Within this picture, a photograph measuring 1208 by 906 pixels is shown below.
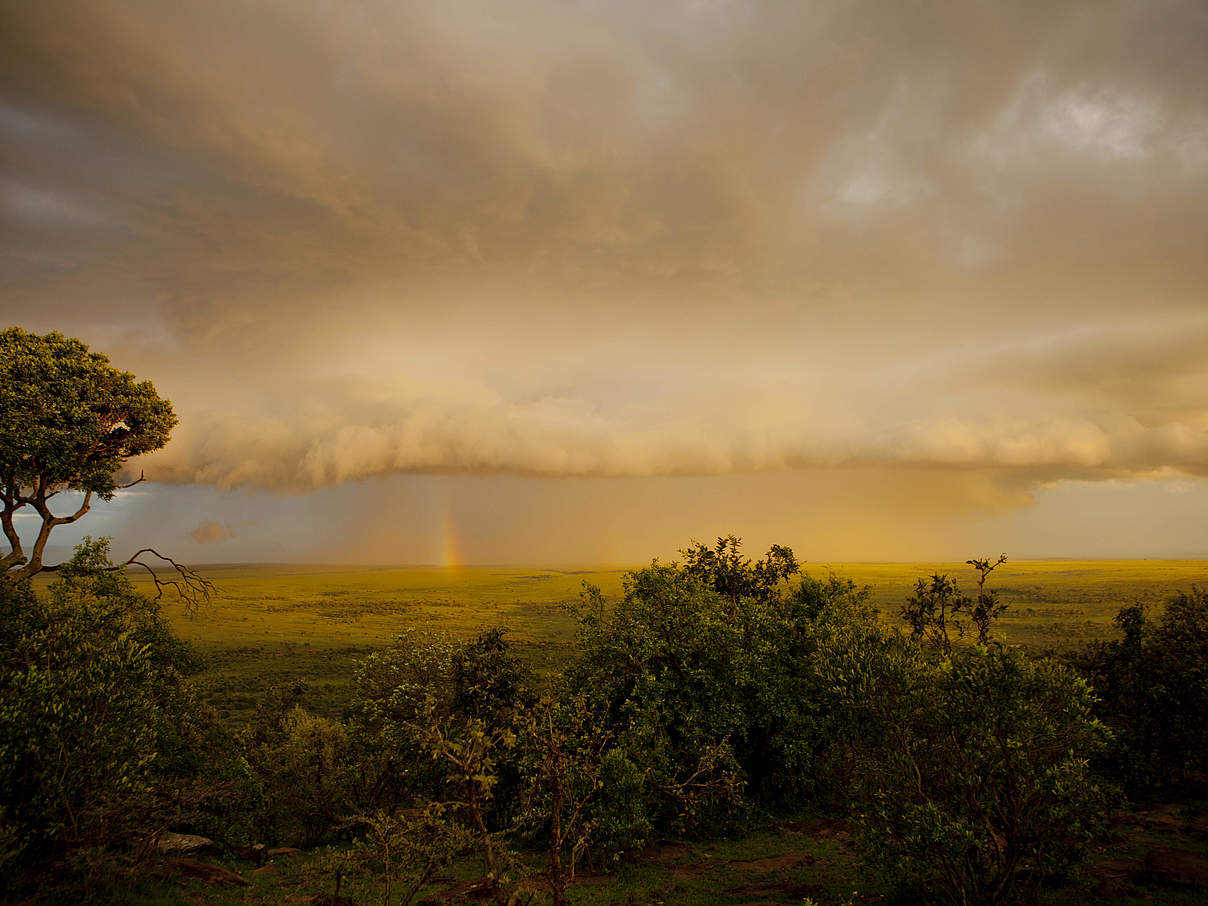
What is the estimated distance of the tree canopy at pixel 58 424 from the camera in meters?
25.6

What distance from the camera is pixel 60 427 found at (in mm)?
26688

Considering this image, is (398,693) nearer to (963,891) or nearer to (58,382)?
(58,382)

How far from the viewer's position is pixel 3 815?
18.6m

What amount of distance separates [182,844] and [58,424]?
2358 centimetres

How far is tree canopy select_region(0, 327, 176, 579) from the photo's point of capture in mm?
25562

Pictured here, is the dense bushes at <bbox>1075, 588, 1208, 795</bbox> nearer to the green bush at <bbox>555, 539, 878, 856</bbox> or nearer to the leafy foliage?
the green bush at <bbox>555, 539, 878, 856</bbox>

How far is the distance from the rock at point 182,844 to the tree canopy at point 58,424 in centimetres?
1562

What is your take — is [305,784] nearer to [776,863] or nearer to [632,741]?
[632,741]

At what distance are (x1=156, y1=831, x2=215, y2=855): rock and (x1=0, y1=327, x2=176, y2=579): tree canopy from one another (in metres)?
15.6

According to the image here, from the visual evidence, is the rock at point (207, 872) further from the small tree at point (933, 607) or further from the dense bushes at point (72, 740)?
the small tree at point (933, 607)

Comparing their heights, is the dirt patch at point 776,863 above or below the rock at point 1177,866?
below

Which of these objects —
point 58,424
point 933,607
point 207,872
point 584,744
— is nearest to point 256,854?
point 207,872

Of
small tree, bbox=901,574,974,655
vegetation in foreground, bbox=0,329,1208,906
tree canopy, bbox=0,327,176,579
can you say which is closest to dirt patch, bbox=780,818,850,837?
vegetation in foreground, bbox=0,329,1208,906

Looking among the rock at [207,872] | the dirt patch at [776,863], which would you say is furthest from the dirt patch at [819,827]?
the rock at [207,872]
